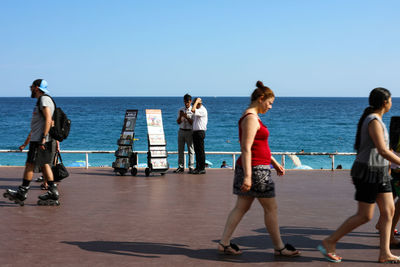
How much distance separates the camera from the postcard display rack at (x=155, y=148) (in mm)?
13492

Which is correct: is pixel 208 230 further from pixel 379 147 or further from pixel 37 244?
pixel 379 147

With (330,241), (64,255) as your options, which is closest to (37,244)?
(64,255)

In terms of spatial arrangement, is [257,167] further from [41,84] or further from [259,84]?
[41,84]

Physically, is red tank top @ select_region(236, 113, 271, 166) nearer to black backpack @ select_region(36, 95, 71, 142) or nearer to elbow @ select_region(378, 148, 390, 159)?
elbow @ select_region(378, 148, 390, 159)

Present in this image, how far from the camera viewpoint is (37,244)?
6406 mm

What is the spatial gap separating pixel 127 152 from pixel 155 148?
2.32 ft

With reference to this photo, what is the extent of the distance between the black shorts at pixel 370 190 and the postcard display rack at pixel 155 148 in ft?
27.4

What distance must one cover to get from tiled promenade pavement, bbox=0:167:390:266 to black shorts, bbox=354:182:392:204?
0.75 m

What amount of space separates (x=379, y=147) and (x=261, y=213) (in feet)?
11.8

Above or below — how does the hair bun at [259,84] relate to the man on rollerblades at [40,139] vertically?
above

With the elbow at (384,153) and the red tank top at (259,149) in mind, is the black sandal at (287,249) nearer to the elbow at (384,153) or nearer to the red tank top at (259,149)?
the red tank top at (259,149)

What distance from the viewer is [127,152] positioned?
44.6 ft

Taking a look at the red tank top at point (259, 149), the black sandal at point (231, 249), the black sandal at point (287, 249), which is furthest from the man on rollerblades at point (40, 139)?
the black sandal at point (287, 249)

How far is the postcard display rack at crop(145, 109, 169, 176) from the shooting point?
1349cm
